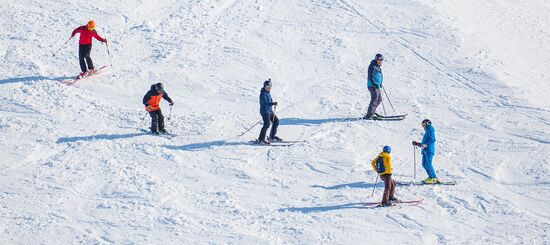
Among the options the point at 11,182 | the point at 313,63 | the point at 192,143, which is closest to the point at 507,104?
the point at 313,63

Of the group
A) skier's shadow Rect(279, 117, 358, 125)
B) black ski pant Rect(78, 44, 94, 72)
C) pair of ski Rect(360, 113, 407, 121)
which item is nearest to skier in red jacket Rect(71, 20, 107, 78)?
black ski pant Rect(78, 44, 94, 72)

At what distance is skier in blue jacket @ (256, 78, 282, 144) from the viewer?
1573 cm

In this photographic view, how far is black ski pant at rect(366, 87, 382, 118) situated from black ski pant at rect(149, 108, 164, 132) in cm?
499

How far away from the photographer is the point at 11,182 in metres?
14.2

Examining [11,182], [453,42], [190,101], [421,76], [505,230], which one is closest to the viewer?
[505,230]

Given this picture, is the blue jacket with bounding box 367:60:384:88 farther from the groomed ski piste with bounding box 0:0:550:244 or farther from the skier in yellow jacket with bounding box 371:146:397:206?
the skier in yellow jacket with bounding box 371:146:397:206

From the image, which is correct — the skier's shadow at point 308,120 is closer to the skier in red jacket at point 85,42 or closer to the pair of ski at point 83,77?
the skier in red jacket at point 85,42

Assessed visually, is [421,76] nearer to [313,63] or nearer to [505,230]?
[313,63]

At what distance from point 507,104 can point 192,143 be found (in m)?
8.48

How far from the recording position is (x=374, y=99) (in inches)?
682

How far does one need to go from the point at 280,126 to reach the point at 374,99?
92.4 inches

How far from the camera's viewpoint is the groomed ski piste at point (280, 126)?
13.4m

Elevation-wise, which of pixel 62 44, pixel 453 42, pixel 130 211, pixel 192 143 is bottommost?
pixel 130 211

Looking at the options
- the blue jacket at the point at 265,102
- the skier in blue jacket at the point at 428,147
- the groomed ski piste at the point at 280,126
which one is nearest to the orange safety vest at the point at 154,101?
the groomed ski piste at the point at 280,126
